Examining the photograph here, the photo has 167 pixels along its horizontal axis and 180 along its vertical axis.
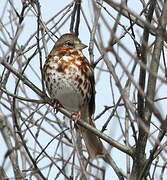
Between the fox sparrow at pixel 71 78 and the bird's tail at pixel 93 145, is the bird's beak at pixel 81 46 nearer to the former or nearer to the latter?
the fox sparrow at pixel 71 78

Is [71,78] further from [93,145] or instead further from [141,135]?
[141,135]

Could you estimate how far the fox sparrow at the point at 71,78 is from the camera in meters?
5.93

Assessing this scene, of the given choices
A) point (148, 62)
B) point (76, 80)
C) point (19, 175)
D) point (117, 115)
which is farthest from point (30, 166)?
point (148, 62)

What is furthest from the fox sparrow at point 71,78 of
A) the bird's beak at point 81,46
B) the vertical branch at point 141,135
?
the vertical branch at point 141,135

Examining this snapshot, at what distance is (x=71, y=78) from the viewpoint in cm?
596

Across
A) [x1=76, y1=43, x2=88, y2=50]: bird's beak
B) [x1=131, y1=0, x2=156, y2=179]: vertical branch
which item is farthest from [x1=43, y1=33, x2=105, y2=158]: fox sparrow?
[x1=131, y1=0, x2=156, y2=179]: vertical branch

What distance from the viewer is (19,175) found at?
436 cm

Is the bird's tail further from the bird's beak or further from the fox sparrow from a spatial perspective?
the bird's beak

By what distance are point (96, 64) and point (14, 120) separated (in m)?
1.09

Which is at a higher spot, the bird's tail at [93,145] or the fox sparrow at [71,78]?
the fox sparrow at [71,78]

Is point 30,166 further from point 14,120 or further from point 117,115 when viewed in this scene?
point 117,115

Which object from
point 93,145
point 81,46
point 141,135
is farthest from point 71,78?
point 141,135

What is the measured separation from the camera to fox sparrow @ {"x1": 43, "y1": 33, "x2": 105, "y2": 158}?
593cm

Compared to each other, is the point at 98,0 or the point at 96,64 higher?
the point at 98,0
